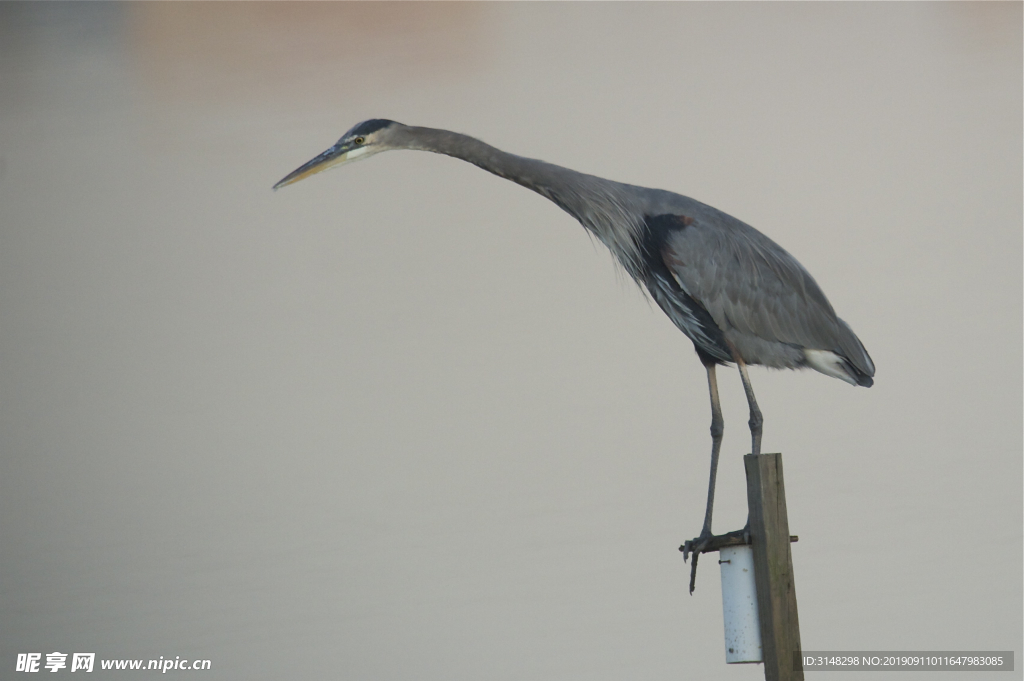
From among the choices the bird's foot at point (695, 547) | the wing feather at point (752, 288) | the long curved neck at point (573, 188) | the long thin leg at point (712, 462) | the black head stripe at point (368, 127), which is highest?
the black head stripe at point (368, 127)

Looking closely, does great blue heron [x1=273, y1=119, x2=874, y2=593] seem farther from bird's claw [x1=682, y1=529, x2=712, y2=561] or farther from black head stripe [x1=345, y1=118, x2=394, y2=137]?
bird's claw [x1=682, y1=529, x2=712, y2=561]

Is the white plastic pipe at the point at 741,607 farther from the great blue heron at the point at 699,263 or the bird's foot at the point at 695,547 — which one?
the great blue heron at the point at 699,263

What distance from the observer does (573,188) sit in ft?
9.01

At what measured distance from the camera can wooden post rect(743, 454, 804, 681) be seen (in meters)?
1.95

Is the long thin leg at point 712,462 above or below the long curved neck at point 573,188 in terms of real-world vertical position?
below

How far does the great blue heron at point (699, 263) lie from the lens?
268 cm

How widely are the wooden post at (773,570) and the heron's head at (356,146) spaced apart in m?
1.30

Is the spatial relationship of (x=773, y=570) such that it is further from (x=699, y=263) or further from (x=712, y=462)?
(x=699, y=263)

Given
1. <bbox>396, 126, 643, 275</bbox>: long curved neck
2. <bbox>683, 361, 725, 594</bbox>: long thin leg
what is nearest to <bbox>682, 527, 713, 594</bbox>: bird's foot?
<bbox>683, 361, 725, 594</bbox>: long thin leg

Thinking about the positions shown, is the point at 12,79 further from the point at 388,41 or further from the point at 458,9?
the point at 458,9

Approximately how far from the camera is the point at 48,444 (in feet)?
17.2

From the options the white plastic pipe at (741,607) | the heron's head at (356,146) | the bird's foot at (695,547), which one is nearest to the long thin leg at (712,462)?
the bird's foot at (695,547)

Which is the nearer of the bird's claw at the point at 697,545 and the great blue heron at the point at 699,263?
the bird's claw at the point at 697,545

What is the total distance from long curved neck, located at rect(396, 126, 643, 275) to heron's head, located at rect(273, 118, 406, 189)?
39mm
